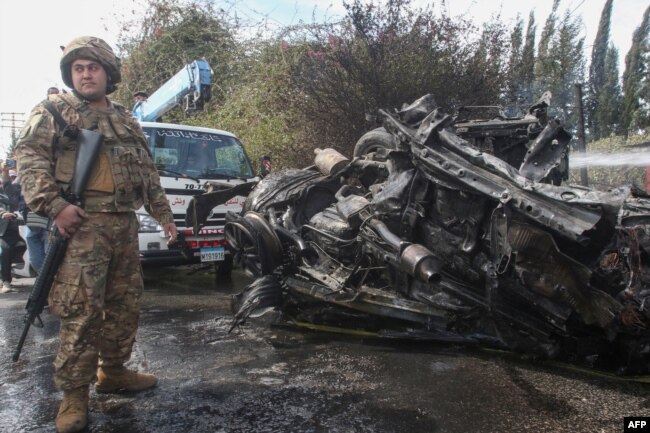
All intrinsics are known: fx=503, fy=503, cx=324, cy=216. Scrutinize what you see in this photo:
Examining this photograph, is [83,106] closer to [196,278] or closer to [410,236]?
[410,236]

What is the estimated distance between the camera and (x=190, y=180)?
21.9 ft

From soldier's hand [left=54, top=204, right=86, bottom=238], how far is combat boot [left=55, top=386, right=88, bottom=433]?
0.87m

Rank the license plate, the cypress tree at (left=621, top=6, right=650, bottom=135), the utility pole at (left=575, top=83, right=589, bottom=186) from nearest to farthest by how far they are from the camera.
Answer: the license plate
the utility pole at (left=575, top=83, right=589, bottom=186)
the cypress tree at (left=621, top=6, right=650, bottom=135)

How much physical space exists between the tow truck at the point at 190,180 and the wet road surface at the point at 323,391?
6.78 feet

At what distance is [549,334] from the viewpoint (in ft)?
10.7

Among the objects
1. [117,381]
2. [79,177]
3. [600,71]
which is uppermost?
[600,71]

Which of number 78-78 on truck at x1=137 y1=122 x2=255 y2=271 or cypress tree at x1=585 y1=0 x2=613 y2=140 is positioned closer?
number 78-78 on truck at x1=137 y1=122 x2=255 y2=271

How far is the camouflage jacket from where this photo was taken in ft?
9.01

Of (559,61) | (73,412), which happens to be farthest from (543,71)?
(73,412)

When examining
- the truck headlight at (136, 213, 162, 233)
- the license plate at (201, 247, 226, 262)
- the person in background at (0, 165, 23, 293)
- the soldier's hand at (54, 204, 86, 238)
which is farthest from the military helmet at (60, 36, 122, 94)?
the person in background at (0, 165, 23, 293)

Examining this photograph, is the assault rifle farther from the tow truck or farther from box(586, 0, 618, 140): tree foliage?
box(586, 0, 618, 140): tree foliage

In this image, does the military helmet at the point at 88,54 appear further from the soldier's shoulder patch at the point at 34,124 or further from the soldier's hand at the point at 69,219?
the soldier's hand at the point at 69,219

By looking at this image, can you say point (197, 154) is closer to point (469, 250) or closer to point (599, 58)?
point (469, 250)

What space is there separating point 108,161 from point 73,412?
1.42 meters
